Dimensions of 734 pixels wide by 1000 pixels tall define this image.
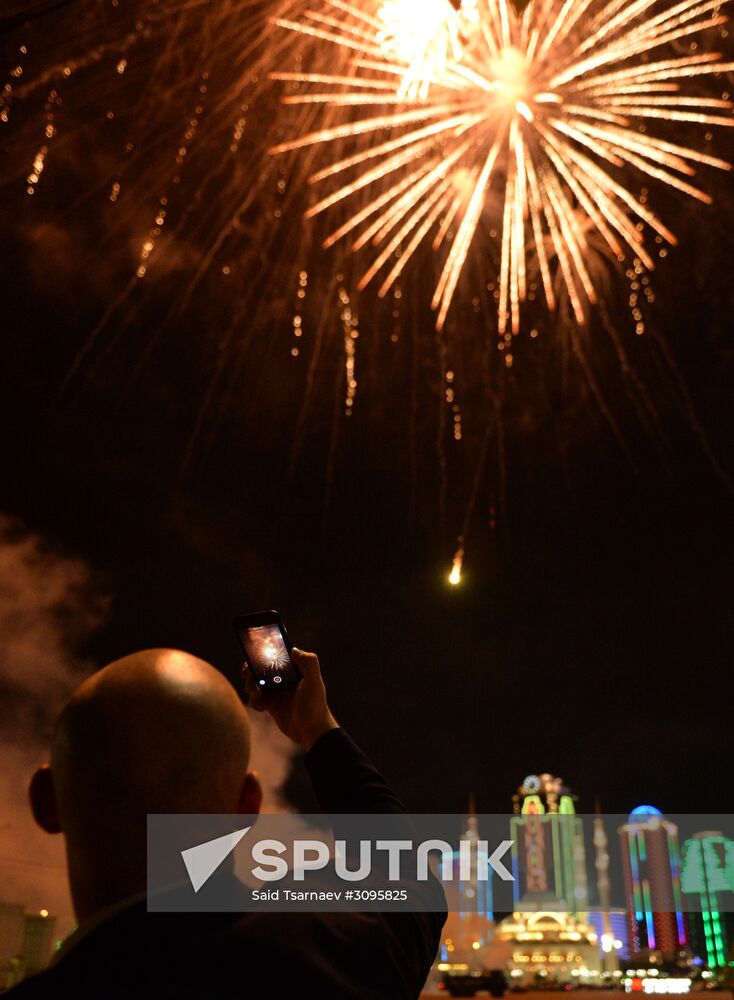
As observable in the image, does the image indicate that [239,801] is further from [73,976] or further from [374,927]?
[73,976]

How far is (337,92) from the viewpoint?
909 centimetres

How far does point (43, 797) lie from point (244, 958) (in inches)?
18.1

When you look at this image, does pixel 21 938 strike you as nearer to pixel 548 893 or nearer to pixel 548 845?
pixel 548 893

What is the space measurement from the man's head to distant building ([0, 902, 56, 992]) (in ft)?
90.8

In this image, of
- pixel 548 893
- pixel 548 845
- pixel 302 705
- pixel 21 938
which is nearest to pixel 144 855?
pixel 302 705

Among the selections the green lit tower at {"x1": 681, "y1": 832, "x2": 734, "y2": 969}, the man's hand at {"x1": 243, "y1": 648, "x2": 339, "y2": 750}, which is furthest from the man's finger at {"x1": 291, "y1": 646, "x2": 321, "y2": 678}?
the green lit tower at {"x1": 681, "y1": 832, "x2": 734, "y2": 969}

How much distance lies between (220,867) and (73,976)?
0.79ft

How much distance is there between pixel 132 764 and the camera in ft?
4.48

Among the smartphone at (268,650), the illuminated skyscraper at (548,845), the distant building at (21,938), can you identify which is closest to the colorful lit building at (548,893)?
the illuminated skyscraper at (548,845)

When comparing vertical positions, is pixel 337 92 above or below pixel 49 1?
above

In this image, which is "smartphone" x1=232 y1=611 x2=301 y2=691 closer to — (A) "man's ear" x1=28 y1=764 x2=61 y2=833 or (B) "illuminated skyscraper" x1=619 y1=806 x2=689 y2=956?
(A) "man's ear" x1=28 y1=764 x2=61 y2=833

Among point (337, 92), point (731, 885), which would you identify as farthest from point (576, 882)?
point (337, 92)

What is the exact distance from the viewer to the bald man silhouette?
1.15 metres

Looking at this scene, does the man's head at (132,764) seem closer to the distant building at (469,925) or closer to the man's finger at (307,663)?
the man's finger at (307,663)
